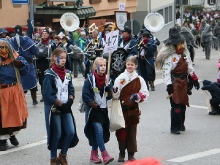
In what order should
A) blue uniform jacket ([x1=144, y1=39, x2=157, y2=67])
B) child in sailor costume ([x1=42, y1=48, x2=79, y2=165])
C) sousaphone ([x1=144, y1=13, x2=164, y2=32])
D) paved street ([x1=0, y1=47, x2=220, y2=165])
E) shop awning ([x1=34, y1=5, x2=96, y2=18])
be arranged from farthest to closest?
1. shop awning ([x1=34, y1=5, x2=96, y2=18])
2. sousaphone ([x1=144, y1=13, x2=164, y2=32])
3. blue uniform jacket ([x1=144, y1=39, x2=157, y2=67])
4. paved street ([x1=0, y1=47, x2=220, y2=165])
5. child in sailor costume ([x1=42, y1=48, x2=79, y2=165])

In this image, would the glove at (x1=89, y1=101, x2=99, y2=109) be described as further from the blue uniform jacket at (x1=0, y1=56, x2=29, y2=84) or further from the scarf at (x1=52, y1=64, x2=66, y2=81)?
the blue uniform jacket at (x1=0, y1=56, x2=29, y2=84)

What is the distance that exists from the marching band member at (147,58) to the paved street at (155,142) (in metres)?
2.73

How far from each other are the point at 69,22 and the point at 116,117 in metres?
13.8

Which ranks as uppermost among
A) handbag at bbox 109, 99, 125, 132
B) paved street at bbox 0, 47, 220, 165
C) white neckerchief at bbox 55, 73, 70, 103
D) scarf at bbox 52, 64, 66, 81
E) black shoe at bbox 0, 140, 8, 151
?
scarf at bbox 52, 64, 66, 81

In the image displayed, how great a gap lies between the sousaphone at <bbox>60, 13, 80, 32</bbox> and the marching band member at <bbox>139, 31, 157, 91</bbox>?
498cm

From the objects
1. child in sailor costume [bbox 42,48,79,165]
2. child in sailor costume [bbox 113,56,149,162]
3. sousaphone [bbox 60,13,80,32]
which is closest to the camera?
child in sailor costume [bbox 42,48,79,165]

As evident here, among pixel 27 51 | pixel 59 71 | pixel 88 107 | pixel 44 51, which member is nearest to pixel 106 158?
pixel 88 107

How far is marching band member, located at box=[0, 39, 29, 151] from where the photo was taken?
9125mm

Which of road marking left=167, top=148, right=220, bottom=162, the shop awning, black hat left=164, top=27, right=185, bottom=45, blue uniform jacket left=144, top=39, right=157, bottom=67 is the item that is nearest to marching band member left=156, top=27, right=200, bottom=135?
black hat left=164, top=27, right=185, bottom=45

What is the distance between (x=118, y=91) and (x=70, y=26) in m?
13.4

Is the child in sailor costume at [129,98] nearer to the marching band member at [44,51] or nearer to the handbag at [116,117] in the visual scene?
the handbag at [116,117]

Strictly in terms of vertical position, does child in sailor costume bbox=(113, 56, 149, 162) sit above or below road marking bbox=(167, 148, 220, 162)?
above

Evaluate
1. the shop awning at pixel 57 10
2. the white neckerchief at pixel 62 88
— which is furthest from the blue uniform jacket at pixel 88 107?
the shop awning at pixel 57 10

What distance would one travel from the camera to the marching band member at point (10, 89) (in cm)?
912
